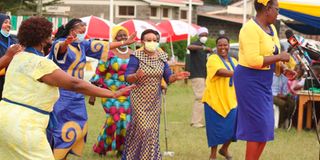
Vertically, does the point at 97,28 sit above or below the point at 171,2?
below

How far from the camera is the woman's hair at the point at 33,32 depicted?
226 inches

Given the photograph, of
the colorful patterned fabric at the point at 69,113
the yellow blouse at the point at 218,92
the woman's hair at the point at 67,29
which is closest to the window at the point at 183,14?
the yellow blouse at the point at 218,92

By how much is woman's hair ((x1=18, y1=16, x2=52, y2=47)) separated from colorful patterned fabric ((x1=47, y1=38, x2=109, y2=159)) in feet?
7.09

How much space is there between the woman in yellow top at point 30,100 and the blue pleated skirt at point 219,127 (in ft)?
15.3

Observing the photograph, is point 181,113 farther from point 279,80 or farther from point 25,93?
point 25,93

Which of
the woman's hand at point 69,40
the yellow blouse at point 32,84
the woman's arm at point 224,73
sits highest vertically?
the woman's hand at point 69,40

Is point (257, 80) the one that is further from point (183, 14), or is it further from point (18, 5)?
point (183, 14)

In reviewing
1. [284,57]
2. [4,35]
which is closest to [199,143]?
[4,35]

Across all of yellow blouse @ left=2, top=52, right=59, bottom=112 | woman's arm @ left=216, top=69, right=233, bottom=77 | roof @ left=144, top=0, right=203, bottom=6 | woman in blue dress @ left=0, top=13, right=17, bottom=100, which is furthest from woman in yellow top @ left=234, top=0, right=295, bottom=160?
roof @ left=144, top=0, right=203, bottom=6

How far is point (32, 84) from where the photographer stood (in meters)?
5.47

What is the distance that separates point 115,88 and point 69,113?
140 cm

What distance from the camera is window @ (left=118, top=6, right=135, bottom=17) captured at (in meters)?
44.8

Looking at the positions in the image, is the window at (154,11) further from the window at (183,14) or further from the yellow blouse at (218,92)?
the yellow blouse at (218,92)

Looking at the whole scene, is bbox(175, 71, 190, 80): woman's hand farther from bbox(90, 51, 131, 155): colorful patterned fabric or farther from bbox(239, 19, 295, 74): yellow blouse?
bbox(90, 51, 131, 155): colorful patterned fabric
